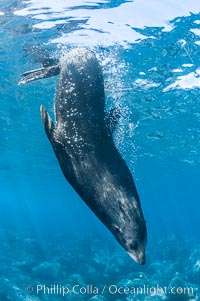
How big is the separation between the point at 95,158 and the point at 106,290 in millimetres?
16410

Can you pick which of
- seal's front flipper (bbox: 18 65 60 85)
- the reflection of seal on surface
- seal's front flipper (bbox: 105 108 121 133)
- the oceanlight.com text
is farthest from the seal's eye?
the oceanlight.com text

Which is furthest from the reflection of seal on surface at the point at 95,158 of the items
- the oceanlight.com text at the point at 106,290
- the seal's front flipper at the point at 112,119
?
the oceanlight.com text at the point at 106,290

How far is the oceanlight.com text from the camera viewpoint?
15.1 metres

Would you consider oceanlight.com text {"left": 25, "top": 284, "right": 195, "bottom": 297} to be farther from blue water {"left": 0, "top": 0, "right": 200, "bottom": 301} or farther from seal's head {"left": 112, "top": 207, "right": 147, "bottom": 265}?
seal's head {"left": 112, "top": 207, "right": 147, "bottom": 265}

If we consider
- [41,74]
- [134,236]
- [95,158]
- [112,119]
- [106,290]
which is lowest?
[106,290]

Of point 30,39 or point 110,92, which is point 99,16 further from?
point 110,92

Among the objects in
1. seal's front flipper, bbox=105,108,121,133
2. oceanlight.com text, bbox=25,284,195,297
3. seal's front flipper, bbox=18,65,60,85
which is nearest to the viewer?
seal's front flipper, bbox=105,108,121,133

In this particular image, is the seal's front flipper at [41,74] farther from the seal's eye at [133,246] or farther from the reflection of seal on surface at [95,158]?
the seal's eye at [133,246]

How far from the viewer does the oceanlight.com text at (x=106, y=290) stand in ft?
49.7

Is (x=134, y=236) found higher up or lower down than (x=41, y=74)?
lower down

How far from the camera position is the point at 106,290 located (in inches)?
676

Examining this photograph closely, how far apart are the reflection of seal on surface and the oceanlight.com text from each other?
14.2 metres

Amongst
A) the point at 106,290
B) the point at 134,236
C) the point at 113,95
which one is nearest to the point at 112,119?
the point at 134,236

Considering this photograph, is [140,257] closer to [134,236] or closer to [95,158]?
[134,236]
